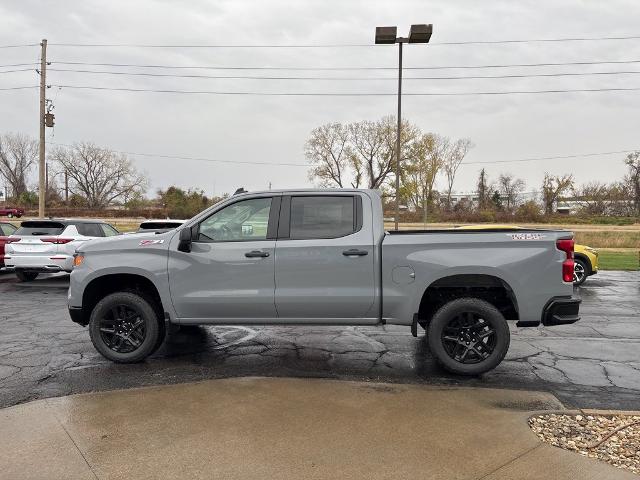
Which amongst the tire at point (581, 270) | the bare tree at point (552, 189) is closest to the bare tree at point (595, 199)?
the bare tree at point (552, 189)

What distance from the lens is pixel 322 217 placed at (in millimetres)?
5348

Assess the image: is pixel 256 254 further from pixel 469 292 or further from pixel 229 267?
pixel 469 292

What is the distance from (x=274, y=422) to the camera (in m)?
3.86

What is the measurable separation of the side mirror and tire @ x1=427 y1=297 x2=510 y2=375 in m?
2.72

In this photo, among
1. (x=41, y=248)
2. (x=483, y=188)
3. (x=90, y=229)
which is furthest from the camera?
(x=483, y=188)

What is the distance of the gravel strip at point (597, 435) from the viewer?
3.31 m

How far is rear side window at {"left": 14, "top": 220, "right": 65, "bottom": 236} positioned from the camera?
37.7 feet

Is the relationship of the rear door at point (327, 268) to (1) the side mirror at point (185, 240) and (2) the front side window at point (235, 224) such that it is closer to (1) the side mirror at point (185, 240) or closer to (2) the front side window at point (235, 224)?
(2) the front side window at point (235, 224)

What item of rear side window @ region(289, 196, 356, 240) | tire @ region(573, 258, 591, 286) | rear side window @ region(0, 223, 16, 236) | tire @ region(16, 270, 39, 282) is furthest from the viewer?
rear side window @ region(0, 223, 16, 236)

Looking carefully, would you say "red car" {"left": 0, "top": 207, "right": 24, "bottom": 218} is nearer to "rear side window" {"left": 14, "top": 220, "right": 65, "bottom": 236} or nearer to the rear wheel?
"rear side window" {"left": 14, "top": 220, "right": 65, "bottom": 236}


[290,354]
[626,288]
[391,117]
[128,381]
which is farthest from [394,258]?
[391,117]

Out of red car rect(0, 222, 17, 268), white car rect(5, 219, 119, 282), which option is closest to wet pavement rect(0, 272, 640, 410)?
white car rect(5, 219, 119, 282)

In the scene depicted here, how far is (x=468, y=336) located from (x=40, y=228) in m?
Result: 10.7

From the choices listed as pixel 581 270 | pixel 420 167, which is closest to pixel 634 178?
pixel 420 167
